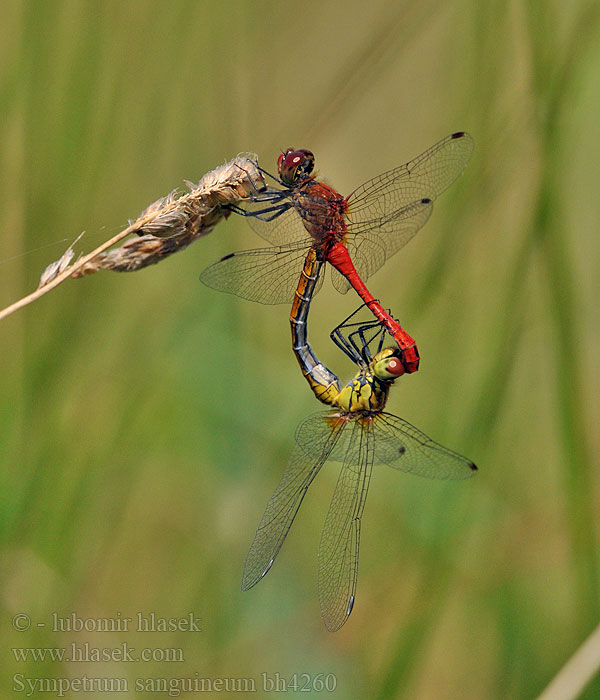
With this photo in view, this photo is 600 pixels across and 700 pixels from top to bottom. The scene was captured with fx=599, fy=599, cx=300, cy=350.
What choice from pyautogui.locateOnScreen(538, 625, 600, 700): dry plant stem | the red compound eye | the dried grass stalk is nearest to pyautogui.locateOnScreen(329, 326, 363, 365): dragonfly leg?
the red compound eye

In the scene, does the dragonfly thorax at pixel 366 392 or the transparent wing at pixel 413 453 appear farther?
the dragonfly thorax at pixel 366 392

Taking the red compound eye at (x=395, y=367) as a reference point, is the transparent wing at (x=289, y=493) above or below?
below

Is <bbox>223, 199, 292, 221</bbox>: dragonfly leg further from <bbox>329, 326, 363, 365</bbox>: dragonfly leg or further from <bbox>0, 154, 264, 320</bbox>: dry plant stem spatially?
<bbox>329, 326, 363, 365</bbox>: dragonfly leg

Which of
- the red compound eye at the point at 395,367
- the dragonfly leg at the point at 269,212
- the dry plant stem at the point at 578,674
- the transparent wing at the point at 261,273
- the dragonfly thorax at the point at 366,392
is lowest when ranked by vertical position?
the dry plant stem at the point at 578,674

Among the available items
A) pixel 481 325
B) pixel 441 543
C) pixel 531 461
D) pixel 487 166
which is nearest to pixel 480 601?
pixel 441 543

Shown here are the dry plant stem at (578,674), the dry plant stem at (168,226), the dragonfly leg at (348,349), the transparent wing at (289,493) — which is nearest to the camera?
the dry plant stem at (168,226)

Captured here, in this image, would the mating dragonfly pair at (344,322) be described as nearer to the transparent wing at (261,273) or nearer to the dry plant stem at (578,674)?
the transparent wing at (261,273)

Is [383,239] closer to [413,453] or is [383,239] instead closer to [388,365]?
[388,365]

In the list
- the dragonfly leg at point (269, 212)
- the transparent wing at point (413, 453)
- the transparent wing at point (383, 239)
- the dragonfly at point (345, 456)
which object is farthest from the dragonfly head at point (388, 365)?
the dragonfly leg at point (269, 212)
